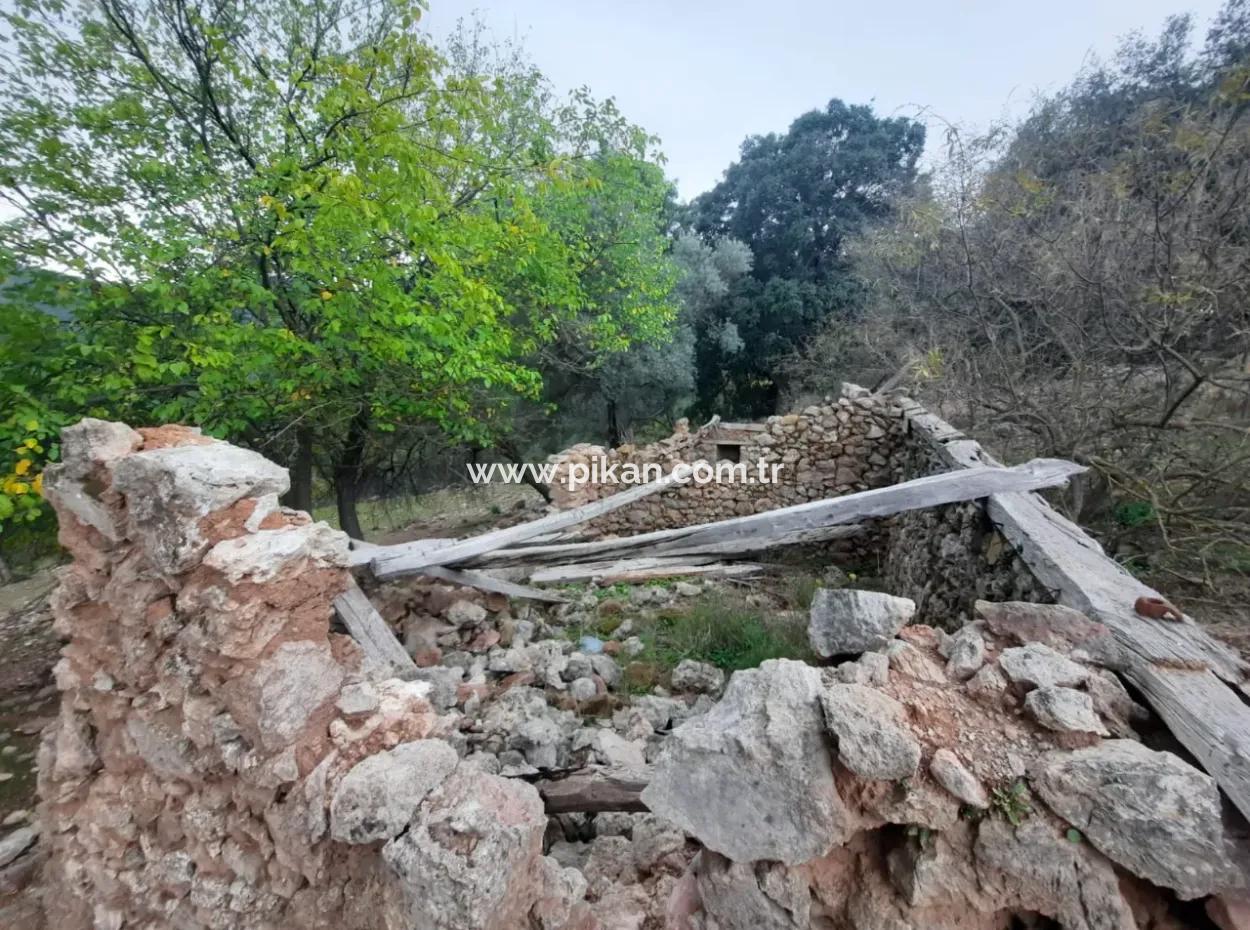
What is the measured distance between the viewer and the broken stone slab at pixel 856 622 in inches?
68.2

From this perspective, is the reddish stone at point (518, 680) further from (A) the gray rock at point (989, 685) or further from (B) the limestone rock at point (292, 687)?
(A) the gray rock at point (989, 685)

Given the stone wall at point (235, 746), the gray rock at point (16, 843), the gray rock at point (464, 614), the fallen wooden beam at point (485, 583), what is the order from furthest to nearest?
the gray rock at point (464, 614) → the fallen wooden beam at point (485, 583) → the gray rock at point (16, 843) → the stone wall at point (235, 746)

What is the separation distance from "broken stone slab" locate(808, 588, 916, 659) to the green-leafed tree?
12.7 ft

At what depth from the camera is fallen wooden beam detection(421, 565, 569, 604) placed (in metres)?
4.04

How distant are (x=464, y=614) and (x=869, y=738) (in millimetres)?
3654

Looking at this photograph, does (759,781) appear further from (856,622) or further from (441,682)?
(441,682)

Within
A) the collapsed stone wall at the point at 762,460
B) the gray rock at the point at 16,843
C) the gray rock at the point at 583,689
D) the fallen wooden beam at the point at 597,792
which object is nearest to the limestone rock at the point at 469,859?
the fallen wooden beam at the point at 597,792

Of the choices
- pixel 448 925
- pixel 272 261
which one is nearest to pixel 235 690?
pixel 448 925

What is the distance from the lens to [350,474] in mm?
6629

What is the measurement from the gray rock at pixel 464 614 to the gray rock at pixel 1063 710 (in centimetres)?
380

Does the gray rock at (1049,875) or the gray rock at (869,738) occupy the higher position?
the gray rock at (869,738)

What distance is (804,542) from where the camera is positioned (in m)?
6.12

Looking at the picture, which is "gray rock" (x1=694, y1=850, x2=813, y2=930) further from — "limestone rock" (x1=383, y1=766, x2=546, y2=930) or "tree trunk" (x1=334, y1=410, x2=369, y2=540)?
"tree trunk" (x1=334, y1=410, x2=369, y2=540)

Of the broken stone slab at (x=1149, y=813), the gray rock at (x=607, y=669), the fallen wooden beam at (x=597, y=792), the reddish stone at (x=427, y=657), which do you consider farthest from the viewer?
the reddish stone at (x=427, y=657)
